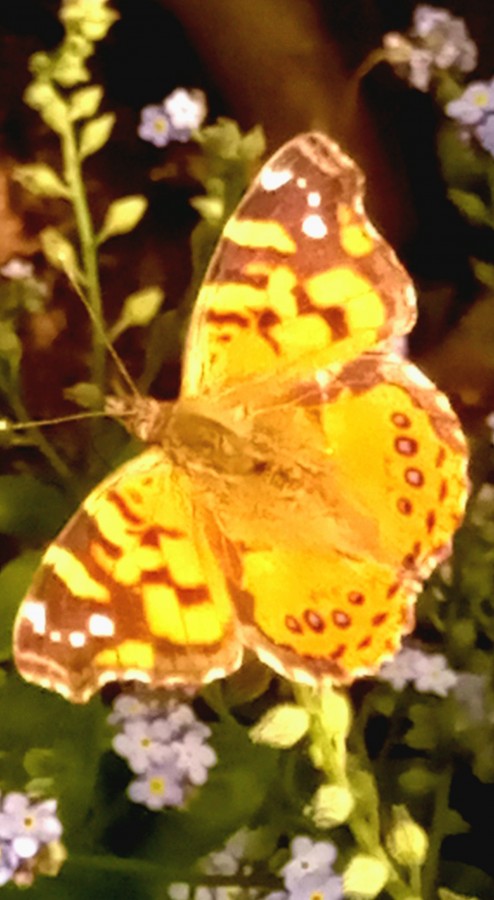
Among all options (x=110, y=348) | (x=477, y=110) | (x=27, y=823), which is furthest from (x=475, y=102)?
(x=27, y=823)

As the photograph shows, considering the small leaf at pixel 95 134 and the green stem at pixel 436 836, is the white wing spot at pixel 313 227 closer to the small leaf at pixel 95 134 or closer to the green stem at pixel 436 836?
the small leaf at pixel 95 134

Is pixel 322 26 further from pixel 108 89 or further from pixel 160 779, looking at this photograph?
pixel 160 779

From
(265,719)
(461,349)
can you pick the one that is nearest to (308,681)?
(265,719)

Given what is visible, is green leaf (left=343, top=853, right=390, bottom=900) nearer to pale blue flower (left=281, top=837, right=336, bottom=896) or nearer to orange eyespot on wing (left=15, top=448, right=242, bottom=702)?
pale blue flower (left=281, top=837, right=336, bottom=896)

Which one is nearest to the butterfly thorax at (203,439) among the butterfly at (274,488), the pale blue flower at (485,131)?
the butterfly at (274,488)

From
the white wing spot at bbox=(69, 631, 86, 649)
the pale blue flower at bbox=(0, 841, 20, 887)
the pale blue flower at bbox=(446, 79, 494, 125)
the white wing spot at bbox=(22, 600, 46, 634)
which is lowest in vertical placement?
the pale blue flower at bbox=(0, 841, 20, 887)

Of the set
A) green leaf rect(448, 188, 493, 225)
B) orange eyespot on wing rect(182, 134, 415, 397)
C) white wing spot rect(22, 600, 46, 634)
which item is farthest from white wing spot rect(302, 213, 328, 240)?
white wing spot rect(22, 600, 46, 634)

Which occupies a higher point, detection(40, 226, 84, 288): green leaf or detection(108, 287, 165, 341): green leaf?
detection(40, 226, 84, 288): green leaf
